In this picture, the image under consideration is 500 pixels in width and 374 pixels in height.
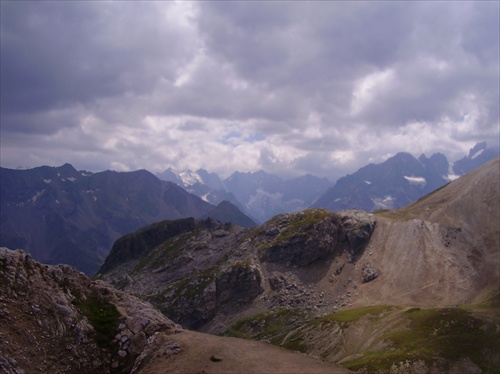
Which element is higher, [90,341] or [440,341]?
[90,341]

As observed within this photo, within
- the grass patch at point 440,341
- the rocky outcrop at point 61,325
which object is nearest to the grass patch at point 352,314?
the grass patch at point 440,341

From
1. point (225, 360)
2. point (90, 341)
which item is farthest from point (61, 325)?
point (225, 360)

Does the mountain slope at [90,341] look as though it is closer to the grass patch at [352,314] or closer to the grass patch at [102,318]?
the grass patch at [102,318]

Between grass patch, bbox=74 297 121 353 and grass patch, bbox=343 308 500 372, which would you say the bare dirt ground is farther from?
grass patch, bbox=343 308 500 372

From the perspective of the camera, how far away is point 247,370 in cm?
5916

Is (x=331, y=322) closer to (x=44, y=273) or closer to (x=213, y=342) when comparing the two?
(x=213, y=342)

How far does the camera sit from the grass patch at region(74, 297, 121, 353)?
67.6 metres

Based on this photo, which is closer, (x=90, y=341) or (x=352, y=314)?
(x=90, y=341)

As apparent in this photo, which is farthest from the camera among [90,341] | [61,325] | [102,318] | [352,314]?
[352,314]

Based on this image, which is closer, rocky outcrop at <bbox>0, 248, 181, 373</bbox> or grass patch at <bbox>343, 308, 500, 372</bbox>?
rocky outcrop at <bbox>0, 248, 181, 373</bbox>

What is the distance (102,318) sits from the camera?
7206 centimetres

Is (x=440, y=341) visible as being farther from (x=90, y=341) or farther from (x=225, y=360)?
(x=90, y=341)

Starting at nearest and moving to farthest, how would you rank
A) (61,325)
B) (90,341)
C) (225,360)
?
(225,360) < (61,325) < (90,341)

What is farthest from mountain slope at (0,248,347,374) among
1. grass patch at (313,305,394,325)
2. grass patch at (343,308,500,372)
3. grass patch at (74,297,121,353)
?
grass patch at (313,305,394,325)
